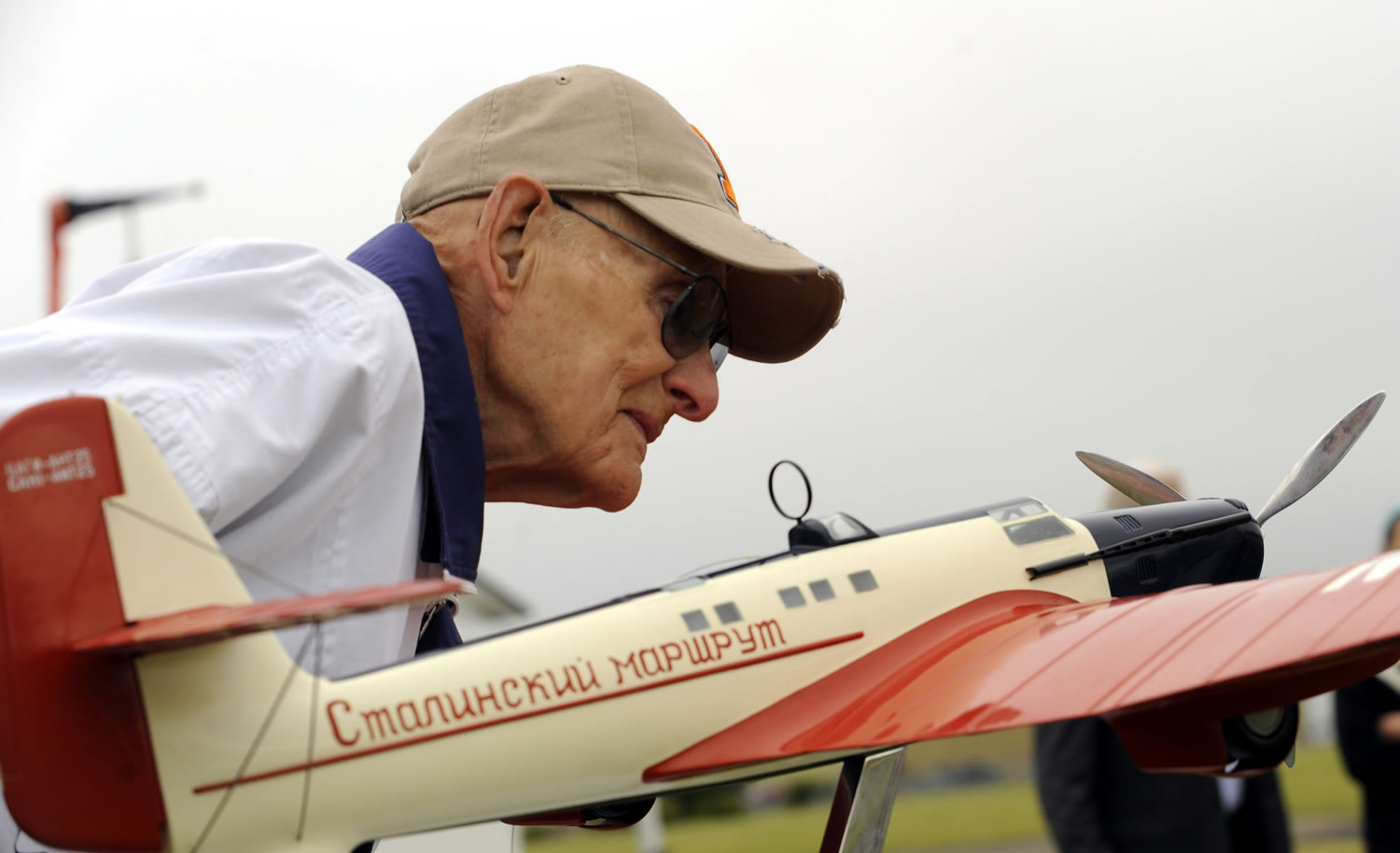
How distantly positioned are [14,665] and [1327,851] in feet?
68.6

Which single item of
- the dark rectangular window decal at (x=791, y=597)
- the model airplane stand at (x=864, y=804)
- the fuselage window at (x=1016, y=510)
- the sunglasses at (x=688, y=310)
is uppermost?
the sunglasses at (x=688, y=310)

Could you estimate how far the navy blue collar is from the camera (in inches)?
95.3

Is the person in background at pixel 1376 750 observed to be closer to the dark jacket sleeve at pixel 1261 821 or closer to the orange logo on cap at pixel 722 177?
the dark jacket sleeve at pixel 1261 821

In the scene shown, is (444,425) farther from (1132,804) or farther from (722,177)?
(1132,804)

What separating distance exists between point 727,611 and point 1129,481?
2.00 meters

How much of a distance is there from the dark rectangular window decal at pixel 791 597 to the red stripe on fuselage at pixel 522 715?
0.09 meters

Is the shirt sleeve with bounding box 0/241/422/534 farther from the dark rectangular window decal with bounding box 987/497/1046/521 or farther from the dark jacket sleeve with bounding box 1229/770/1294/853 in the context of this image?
the dark jacket sleeve with bounding box 1229/770/1294/853

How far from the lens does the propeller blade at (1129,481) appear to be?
3.79 metres

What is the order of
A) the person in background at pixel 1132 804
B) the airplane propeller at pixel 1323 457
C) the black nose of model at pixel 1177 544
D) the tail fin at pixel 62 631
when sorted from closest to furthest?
the tail fin at pixel 62 631 → the black nose of model at pixel 1177 544 → the airplane propeller at pixel 1323 457 → the person in background at pixel 1132 804

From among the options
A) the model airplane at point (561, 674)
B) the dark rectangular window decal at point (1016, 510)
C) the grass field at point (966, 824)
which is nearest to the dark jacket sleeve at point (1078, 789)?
the dark rectangular window decal at point (1016, 510)

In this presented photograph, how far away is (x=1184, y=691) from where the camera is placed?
199 cm

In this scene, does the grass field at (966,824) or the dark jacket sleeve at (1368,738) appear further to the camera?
the grass field at (966,824)

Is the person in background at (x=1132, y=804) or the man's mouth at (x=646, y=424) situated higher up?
the man's mouth at (x=646, y=424)

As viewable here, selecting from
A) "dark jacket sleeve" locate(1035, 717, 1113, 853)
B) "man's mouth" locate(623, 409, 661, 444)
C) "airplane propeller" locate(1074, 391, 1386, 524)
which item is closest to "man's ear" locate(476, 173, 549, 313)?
"man's mouth" locate(623, 409, 661, 444)
